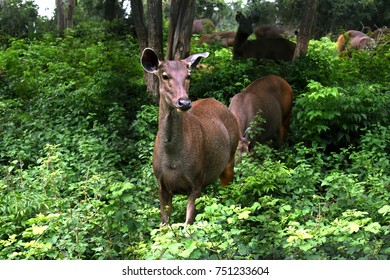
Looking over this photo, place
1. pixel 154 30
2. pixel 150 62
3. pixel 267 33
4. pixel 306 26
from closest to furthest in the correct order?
1. pixel 150 62
2. pixel 154 30
3. pixel 306 26
4. pixel 267 33

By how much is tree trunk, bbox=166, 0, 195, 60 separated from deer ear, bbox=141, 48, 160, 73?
14.3ft

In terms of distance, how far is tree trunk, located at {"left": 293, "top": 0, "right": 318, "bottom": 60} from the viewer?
16.8m

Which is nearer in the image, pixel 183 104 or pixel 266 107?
pixel 183 104

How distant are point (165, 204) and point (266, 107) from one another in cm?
517

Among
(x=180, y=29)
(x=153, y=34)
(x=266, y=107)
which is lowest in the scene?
(x=266, y=107)

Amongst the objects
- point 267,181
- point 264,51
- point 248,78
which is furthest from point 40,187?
point 264,51

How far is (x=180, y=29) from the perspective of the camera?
1291 centimetres

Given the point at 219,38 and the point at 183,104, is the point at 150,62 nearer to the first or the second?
the point at 183,104

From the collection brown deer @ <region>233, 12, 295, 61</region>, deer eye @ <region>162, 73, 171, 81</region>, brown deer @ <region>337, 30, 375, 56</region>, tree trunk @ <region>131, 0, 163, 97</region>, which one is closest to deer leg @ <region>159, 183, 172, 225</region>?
deer eye @ <region>162, 73, 171, 81</region>

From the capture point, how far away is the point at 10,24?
26531 millimetres

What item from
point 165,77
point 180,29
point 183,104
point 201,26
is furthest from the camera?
point 201,26

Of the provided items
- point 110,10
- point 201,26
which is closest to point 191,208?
point 110,10
